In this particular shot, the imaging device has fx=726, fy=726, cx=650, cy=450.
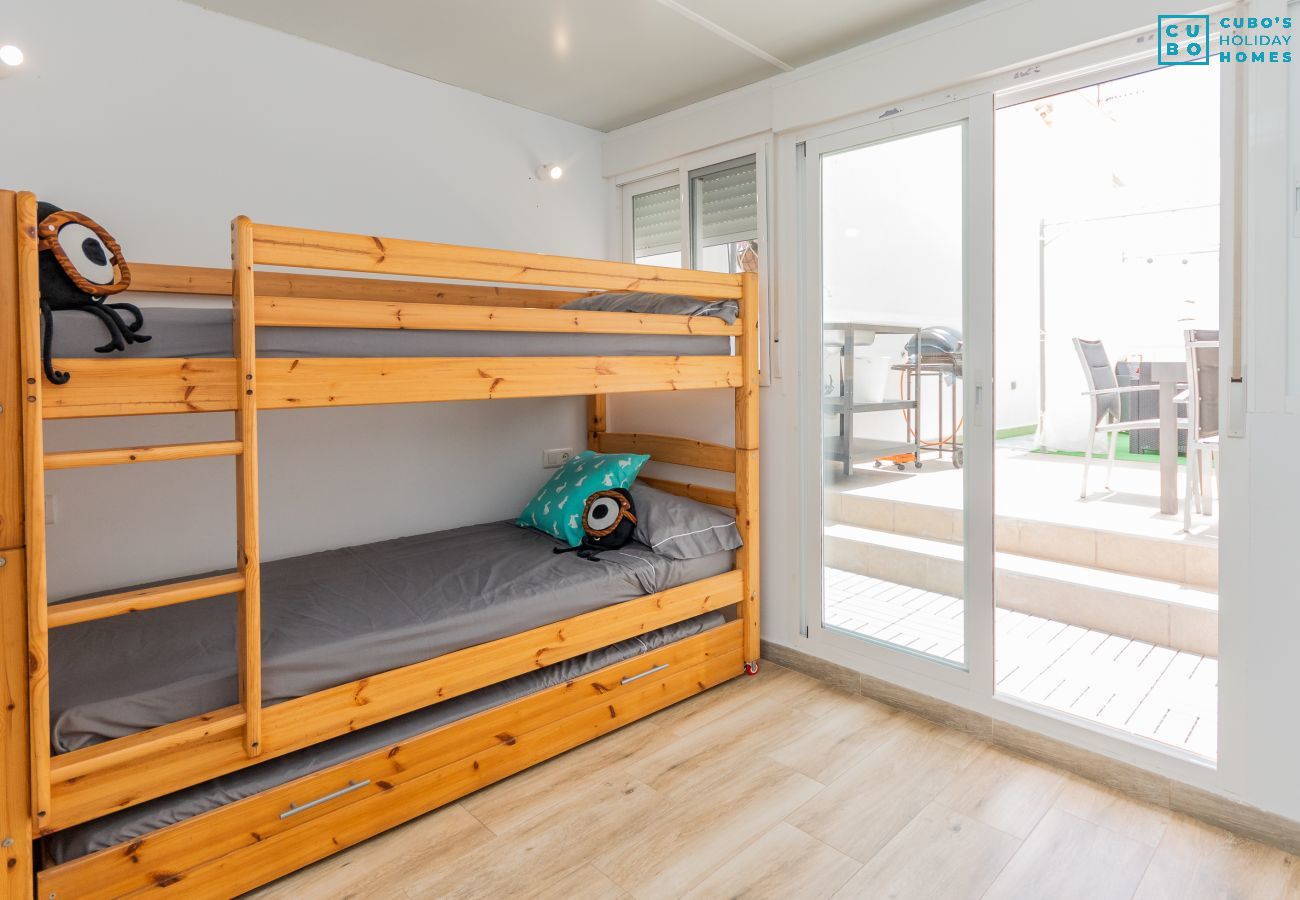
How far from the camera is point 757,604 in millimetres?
3023

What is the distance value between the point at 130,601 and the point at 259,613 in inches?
11.2

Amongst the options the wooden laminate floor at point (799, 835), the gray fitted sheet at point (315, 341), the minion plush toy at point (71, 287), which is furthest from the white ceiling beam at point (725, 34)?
the wooden laminate floor at point (799, 835)

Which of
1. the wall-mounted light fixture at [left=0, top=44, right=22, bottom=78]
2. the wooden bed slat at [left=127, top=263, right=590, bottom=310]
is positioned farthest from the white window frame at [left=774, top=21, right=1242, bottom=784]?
the wall-mounted light fixture at [left=0, top=44, right=22, bottom=78]

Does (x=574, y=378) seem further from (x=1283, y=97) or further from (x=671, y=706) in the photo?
(x=1283, y=97)

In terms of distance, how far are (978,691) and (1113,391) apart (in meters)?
2.00

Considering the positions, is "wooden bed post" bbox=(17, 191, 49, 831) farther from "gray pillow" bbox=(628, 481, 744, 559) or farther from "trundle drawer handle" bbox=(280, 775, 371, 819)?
"gray pillow" bbox=(628, 481, 744, 559)

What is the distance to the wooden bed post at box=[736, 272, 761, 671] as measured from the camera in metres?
2.91

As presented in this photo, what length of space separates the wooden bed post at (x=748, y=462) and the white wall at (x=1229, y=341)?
Answer: 196 millimetres

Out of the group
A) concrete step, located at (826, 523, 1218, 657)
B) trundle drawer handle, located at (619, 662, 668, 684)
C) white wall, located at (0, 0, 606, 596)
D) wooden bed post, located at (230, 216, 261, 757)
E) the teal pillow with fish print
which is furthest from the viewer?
the teal pillow with fish print

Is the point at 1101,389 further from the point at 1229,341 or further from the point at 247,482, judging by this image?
the point at 247,482

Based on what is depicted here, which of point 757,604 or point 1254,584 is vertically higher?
point 1254,584

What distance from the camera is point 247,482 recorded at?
1.71 m

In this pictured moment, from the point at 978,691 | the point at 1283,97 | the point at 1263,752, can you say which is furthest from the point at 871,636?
the point at 1283,97

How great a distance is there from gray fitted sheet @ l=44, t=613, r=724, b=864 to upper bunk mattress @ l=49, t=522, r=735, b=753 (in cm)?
19
